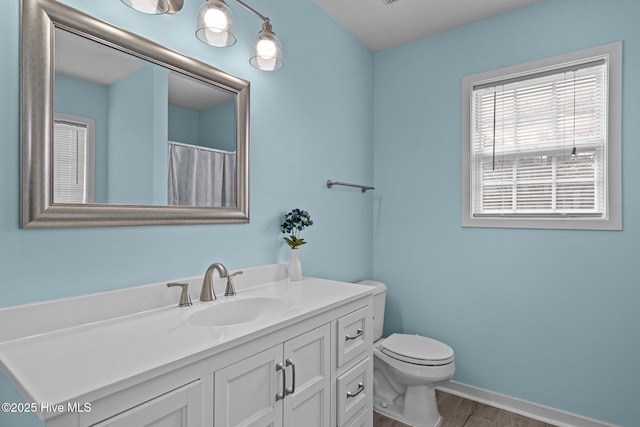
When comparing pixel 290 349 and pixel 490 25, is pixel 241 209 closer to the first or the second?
pixel 290 349

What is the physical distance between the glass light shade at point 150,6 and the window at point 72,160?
406 millimetres

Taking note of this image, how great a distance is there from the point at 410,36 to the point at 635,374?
2.51 metres

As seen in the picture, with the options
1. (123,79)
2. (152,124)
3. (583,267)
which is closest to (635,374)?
(583,267)

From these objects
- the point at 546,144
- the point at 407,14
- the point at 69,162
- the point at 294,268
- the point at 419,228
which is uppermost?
the point at 407,14

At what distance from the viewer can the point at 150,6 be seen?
1.15 metres

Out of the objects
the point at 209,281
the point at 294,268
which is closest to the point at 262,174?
the point at 294,268

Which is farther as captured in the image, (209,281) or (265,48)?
(265,48)

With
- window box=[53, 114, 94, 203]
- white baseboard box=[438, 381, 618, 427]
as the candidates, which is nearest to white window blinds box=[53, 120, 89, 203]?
window box=[53, 114, 94, 203]

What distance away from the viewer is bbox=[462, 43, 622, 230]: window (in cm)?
193

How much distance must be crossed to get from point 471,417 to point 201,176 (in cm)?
211

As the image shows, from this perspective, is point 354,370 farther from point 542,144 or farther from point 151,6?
point 542,144

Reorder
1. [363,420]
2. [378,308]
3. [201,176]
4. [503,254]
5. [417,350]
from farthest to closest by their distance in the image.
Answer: [378,308]
[503,254]
[417,350]
[363,420]
[201,176]

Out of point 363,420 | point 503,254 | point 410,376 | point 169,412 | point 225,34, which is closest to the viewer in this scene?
point 169,412

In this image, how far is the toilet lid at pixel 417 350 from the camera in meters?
1.97
